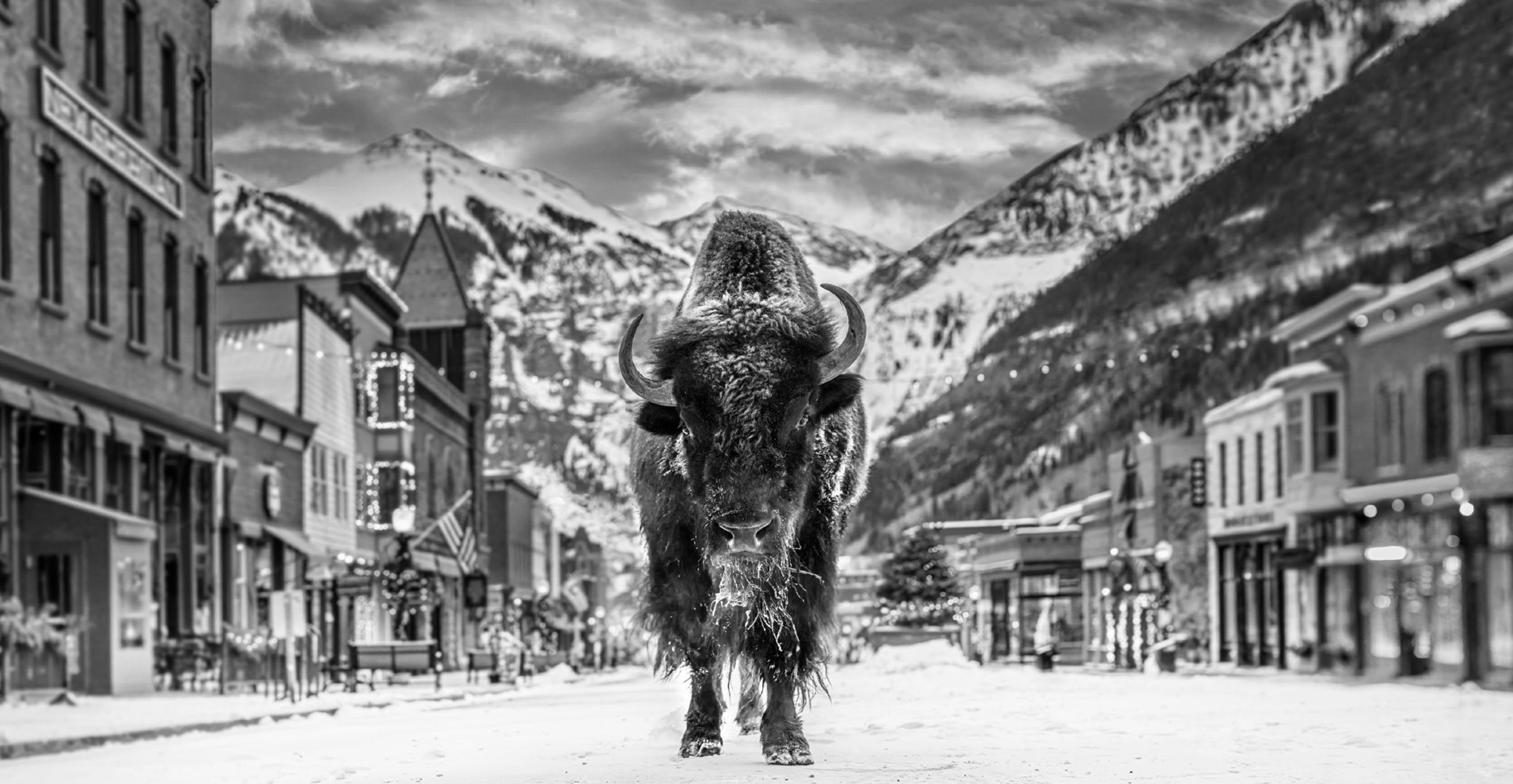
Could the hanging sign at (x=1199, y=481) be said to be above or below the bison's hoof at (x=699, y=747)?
above

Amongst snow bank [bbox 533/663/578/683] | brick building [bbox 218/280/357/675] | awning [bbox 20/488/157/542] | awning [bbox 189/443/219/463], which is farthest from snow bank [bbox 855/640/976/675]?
awning [bbox 20/488/157/542]

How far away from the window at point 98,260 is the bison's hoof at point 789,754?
2489cm

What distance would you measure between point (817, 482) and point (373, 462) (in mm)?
49502

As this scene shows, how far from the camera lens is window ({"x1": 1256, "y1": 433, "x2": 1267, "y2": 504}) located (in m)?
51.5

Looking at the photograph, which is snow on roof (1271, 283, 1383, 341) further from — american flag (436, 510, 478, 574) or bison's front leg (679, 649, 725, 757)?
bison's front leg (679, 649, 725, 757)

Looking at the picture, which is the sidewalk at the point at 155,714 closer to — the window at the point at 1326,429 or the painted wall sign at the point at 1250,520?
the window at the point at 1326,429

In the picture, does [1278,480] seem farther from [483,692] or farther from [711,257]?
[711,257]

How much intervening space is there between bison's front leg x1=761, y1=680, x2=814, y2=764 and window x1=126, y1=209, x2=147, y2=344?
2641 centimetres

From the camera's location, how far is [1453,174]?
6850 centimetres

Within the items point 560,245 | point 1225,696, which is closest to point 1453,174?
point 1225,696

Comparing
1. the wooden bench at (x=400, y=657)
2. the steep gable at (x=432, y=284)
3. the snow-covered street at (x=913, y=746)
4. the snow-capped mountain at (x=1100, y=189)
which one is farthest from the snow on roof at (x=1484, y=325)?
the steep gable at (x=432, y=284)

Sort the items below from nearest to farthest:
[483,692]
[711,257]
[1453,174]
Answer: [711,257], [483,692], [1453,174]

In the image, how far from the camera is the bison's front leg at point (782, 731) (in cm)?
863

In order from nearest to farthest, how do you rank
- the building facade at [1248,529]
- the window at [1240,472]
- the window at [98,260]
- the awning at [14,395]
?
the awning at [14,395]
the window at [98,260]
the building facade at [1248,529]
the window at [1240,472]
